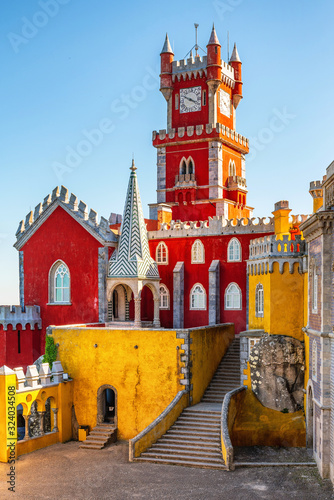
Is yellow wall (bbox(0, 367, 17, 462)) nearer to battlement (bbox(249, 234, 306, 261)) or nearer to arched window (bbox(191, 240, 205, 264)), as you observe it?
battlement (bbox(249, 234, 306, 261))

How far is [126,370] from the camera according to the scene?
88.7ft

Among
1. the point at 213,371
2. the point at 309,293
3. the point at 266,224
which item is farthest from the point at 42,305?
the point at 309,293

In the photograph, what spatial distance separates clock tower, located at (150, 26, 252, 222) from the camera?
41.8m

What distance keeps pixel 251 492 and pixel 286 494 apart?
1.16 m

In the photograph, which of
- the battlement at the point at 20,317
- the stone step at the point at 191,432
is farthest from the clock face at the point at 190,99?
the stone step at the point at 191,432

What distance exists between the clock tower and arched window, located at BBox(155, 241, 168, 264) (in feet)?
22.7

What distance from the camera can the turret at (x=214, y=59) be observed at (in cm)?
4241

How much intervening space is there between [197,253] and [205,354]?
8.12 metres

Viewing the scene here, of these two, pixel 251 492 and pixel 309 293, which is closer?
pixel 251 492

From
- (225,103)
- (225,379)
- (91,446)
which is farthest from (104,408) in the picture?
(225,103)

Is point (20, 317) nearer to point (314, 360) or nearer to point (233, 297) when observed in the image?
point (233, 297)

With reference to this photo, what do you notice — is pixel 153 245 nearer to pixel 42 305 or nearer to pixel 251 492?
pixel 42 305

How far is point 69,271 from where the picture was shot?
1374 inches

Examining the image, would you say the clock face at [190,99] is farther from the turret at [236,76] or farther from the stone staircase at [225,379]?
the stone staircase at [225,379]
